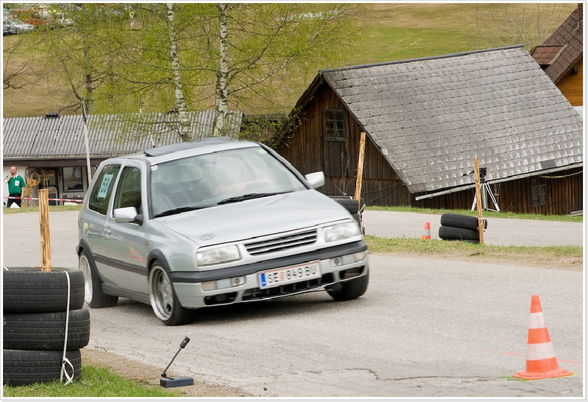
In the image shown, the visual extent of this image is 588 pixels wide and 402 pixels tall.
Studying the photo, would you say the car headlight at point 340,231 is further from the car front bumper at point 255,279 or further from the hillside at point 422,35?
the hillside at point 422,35

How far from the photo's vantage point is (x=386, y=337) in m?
10.1

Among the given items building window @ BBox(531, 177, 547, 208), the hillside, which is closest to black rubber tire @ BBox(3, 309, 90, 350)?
building window @ BBox(531, 177, 547, 208)

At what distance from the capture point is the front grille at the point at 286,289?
37.2 feet

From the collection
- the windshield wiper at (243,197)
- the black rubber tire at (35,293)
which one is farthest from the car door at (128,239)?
the black rubber tire at (35,293)

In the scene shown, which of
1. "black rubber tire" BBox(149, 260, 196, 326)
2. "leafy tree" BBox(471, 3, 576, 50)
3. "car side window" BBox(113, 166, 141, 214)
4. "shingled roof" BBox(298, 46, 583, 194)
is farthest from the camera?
"leafy tree" BBox(471, 3, 576, 50)

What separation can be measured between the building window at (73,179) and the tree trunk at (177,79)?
3851 centimetres

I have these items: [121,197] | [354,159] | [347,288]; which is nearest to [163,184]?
[121,197]

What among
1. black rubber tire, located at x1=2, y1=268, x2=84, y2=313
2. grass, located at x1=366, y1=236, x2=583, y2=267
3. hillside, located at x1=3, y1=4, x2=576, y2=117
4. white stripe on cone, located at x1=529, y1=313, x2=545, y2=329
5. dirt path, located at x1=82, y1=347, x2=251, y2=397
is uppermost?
hillside, located at x1=3, y1=4, x2=576, y2=117

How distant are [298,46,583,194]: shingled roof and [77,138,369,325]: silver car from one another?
3025cm

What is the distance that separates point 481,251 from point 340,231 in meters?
5.96

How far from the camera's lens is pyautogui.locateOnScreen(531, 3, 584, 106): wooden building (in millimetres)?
59312

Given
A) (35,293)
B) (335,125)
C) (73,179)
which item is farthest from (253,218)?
(73,179)

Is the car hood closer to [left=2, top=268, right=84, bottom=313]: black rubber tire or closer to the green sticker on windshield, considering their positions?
the green sticker on windshield

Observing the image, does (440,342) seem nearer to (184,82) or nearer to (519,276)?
(519,276)
